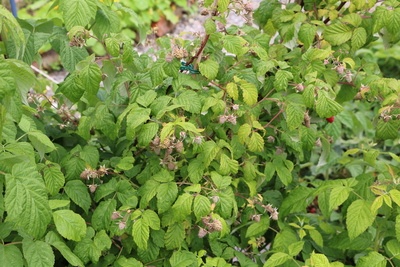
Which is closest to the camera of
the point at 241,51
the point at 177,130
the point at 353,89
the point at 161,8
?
the point at 177,130

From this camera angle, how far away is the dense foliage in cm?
178

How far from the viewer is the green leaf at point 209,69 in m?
1.92

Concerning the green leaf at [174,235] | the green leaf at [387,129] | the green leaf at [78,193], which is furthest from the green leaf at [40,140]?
the green leaf at [387,129]

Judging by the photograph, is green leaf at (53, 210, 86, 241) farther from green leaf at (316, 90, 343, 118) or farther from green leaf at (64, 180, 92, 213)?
green leaf at (316, 90, 343, 118)

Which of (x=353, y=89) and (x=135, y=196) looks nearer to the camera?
(x=135, y=196)

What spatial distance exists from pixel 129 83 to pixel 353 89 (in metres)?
0.92

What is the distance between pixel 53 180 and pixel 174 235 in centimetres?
44

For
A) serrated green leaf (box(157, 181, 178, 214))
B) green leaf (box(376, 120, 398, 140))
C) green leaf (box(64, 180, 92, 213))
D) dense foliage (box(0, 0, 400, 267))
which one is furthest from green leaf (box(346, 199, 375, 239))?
green leaf (box(64, 180, 92, 213))

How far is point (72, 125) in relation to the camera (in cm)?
236

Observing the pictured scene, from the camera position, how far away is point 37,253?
5.44ft

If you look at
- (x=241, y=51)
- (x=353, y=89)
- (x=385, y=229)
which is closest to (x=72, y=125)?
(x=241, y=51)

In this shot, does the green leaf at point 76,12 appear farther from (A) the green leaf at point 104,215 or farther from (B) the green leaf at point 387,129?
(B) the green leaf at point 387,129

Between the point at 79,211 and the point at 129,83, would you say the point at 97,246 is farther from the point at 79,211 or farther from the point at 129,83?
the point at 129,83

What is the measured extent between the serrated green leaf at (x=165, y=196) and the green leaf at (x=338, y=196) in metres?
0.56
